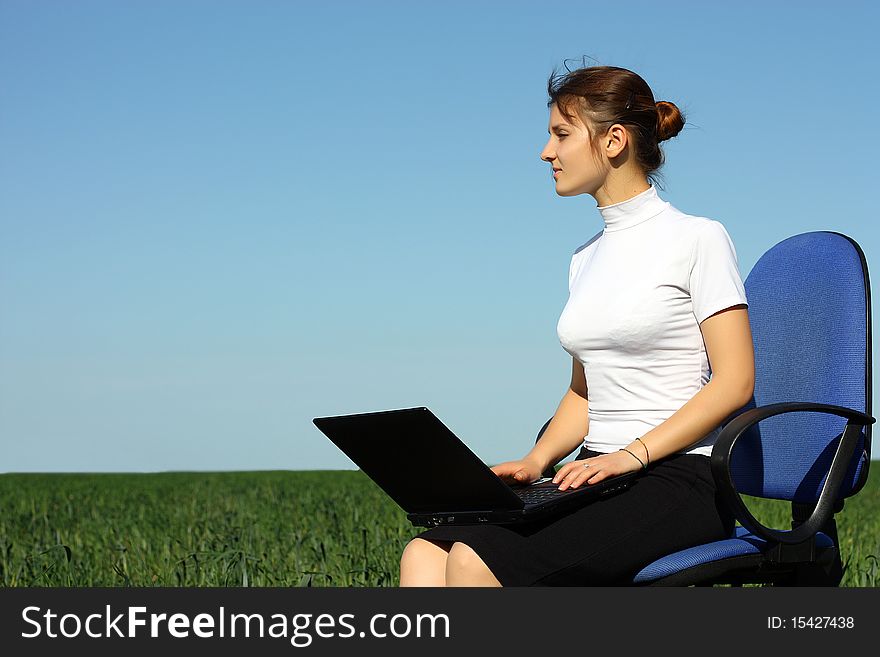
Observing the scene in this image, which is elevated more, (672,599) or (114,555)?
(114,555)

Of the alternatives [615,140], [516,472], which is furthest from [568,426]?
[615,140]

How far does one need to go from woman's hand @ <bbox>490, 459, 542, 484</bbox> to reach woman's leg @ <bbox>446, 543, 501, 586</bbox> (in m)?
0.52

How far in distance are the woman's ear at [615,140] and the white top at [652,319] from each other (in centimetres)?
17

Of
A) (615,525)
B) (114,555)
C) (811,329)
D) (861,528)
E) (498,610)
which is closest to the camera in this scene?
(498,610)

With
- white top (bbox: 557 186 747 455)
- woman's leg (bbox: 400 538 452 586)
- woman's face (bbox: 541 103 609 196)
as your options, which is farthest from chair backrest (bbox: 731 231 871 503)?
woman's leg (bbox: 400 538 452 586)

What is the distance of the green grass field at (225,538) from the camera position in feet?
17.6

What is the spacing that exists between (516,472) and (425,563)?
0.45 metres

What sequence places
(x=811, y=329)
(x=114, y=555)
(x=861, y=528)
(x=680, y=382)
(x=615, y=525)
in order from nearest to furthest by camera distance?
1. (x=615, y=525)
2. (x=680, y=382)
3. (x=811, y=329)
4. (x=114, y=555)
5. (x=861, y=528)

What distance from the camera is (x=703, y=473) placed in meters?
2.85

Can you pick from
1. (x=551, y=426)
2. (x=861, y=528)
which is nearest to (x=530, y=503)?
(x=551, y=426)

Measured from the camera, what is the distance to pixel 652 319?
2898 millimetres

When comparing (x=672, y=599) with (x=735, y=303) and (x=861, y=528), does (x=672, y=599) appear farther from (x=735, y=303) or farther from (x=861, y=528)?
(x=861, y=528)

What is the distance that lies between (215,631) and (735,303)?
5.07 ft

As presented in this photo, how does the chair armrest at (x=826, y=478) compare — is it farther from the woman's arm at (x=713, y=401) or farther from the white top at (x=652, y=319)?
the white top at (x=652, y=319)
